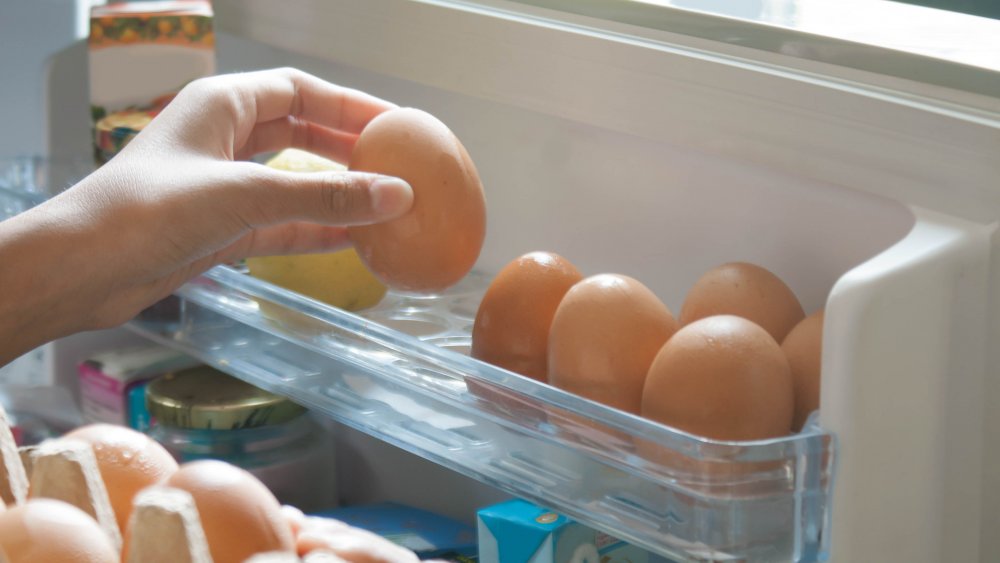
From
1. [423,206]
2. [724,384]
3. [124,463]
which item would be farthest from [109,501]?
[724,384]

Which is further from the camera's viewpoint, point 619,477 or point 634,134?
point 634,134

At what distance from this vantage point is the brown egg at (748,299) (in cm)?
74

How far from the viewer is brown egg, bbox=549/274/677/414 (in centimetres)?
69

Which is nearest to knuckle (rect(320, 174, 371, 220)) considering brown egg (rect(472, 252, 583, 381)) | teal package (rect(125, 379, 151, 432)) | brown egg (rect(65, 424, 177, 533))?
brown egg (rect(472, 252, 583, 381))

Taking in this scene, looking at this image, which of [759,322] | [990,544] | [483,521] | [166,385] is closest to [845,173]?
[759,322]

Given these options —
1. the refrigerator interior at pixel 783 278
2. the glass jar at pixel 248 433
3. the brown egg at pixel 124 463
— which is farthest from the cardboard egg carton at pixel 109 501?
the glass jar at pixel 248 433

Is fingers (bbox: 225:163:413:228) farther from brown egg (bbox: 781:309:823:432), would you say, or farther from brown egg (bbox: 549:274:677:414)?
brown egg (bbox: 781:309:823:432)

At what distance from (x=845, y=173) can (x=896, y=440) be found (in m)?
0.19

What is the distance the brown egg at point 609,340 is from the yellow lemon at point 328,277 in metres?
0.29

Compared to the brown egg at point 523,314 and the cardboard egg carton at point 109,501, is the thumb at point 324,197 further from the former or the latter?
the cardboard egg carton at point 109,501

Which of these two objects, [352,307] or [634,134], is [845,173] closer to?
[634,134]

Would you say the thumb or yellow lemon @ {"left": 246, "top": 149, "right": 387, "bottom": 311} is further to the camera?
yellow lemon @ {"left": 246, "top": 149, "right": 387, "bottom": 311}

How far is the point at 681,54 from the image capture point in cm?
84

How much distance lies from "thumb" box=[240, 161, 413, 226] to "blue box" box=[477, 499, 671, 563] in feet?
0.90
